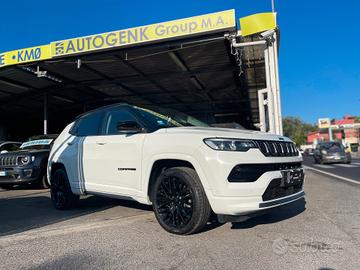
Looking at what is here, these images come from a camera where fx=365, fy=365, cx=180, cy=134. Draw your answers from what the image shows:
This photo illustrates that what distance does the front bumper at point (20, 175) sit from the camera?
9.59 m

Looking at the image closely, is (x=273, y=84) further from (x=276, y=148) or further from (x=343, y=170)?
(x=343, y=170)

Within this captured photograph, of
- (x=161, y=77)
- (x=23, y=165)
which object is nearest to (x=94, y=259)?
(x=23, y=165)

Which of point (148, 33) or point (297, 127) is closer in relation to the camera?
point (148, 33)

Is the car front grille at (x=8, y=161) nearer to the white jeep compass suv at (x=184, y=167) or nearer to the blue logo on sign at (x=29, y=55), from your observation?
the blue logo on sign at (x=29, y=55)

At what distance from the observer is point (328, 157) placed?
22969 millimetres

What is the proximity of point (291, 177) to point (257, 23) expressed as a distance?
6572 mm

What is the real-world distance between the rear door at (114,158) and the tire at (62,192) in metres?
0.76

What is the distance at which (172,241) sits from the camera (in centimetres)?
428

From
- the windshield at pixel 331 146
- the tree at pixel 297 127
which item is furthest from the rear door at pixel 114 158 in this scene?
the tree at pixel 297 127

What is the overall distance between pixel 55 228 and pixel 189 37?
7264 mm

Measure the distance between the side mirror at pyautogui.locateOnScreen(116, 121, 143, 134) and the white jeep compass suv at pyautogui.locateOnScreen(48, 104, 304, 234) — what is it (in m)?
0.01

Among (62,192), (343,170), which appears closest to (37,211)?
(62,192)

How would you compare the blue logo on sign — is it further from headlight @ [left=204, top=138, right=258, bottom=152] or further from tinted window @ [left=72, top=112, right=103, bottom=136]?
headlight @ [left=204, top=138, right=258, bottom=152]

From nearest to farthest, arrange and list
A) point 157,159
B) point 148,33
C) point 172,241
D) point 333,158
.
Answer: point 172,241 < point 157,159 < point 148,33 < point 333,158
